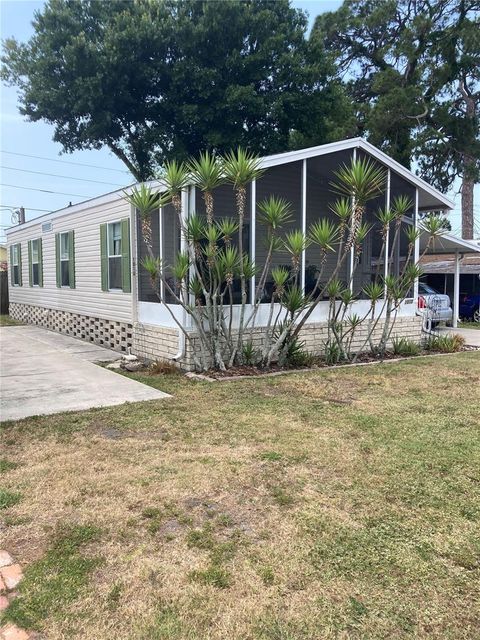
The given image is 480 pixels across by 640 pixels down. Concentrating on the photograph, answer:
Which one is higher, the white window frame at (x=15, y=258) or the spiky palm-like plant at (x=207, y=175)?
the spiky palm-like plant at (x=207, y=175)

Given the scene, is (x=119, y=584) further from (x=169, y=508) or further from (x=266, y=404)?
(x=266, y=404)

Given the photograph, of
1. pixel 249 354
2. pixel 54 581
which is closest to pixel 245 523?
pixel 54 581

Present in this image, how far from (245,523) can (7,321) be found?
14.4 metres

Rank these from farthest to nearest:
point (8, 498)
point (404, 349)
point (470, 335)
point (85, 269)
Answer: point (470, 335)
point (85, 269)
point (404, 349)
point (8, 498)

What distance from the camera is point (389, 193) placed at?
9.34 metres

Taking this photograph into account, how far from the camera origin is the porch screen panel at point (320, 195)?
28.5ft

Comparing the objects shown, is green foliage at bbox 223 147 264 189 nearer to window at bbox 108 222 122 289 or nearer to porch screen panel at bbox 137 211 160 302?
porch screen panel at bbox 137 211 160 302

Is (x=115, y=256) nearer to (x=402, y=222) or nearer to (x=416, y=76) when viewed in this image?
(x=402, y=222)

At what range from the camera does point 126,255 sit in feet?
28.9

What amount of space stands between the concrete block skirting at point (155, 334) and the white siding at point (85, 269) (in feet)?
0.75

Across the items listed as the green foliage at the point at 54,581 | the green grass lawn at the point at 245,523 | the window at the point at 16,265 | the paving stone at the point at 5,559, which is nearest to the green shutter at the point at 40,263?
the window at the point at 16,265

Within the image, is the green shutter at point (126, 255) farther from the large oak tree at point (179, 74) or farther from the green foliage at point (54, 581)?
the large oak tree at point (179, 74)

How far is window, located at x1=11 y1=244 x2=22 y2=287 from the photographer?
15.3 meters

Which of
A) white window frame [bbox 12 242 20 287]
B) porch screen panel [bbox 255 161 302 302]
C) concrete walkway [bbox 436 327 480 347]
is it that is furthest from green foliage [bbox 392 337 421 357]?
white window frame [bbox 12 242 20 287]
